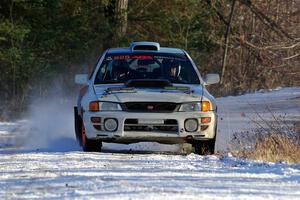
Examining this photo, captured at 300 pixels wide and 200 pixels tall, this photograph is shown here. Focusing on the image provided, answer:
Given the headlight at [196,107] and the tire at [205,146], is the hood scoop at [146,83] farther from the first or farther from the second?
the tire at [205,146]

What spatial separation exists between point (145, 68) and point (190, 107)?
5.27 ft

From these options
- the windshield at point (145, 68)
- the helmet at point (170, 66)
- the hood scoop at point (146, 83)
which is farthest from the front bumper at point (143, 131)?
the helmet at point (170, 66)

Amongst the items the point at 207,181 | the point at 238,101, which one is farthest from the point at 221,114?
the point at 207,181

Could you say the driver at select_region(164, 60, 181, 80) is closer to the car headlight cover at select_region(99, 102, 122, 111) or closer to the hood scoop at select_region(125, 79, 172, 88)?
the hood scoop at select_region(125, 79, 172, 88)

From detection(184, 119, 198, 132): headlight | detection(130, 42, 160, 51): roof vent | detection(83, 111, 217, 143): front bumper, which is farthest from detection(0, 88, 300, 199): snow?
detection(130, 42, 160, 51): roof vent

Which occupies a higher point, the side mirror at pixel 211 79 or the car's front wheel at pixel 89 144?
the side mirror at pixel 211 79

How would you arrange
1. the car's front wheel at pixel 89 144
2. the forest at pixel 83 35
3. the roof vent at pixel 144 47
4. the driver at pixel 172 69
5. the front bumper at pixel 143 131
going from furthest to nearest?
the forest at pixel 83 35 → the roof vent at pixel 144 47 → the driver at pixel 172 69 → the car's front wheel at pixel 89 144 → the front bumper at pixel 143 131

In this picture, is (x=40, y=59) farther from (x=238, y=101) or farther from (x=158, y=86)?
(x=158, y=86)

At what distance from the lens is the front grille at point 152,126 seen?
11422 mm

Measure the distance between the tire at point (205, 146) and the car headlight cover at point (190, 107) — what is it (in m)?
0.58

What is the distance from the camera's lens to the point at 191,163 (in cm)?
990

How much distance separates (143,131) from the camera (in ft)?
37.5

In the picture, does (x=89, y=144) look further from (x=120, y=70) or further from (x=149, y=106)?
(x=120, y=70)

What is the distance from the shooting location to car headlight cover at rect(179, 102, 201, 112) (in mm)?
11516
